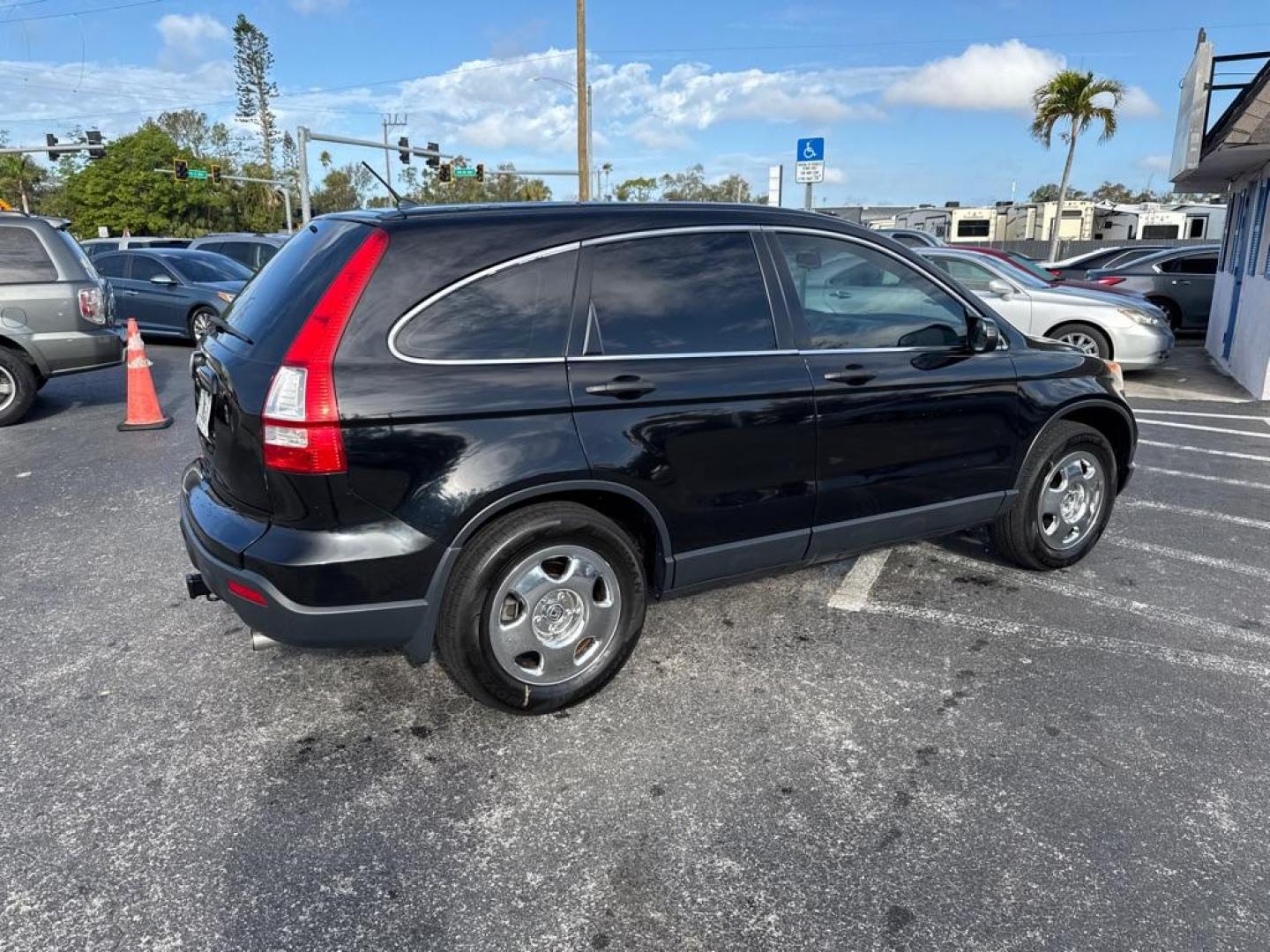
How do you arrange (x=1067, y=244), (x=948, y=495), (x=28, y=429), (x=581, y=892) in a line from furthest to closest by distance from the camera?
(x=1067, y=244) → (x=28, y=429) → (x=948, y=495) → (x=581, y=892)

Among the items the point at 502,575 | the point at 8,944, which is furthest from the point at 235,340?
the point at 8,944

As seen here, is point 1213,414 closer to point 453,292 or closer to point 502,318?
point 502,318

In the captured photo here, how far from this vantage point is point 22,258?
7.89 meters

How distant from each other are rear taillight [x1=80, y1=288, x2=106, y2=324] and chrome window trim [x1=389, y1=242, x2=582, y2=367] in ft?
22.7

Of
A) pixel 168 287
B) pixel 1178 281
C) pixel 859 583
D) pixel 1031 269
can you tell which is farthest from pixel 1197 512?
pixel 168 287

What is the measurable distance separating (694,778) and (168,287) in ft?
42.5

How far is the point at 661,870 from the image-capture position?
2432 millimetres

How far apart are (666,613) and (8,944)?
2.61 m

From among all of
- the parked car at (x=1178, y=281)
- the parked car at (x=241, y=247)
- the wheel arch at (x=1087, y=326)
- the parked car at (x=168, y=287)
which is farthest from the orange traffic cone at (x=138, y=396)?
the parked car at (x=1178, y=281)

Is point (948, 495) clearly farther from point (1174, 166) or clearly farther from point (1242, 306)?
point (1174, 166)

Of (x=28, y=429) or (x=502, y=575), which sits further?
(x=28, y=429)

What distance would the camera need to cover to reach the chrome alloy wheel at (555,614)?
2992 mm

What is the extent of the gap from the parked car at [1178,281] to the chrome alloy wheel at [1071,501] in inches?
481

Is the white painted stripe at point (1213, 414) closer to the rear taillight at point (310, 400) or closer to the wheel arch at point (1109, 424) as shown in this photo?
the wheel arch at point (1109, 424)
